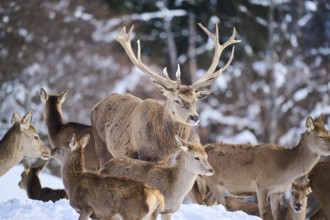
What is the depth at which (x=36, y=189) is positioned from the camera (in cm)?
1670

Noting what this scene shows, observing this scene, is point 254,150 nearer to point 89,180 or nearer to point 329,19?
point 89,180

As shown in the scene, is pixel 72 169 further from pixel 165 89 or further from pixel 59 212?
pixel 165 89

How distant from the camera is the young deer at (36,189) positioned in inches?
641

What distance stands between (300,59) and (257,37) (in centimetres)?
162

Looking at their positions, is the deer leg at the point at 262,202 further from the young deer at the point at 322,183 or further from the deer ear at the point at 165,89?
the deer ear at the point at 165,89

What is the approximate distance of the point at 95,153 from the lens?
647 inches

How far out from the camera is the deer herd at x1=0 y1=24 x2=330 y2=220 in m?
12.7

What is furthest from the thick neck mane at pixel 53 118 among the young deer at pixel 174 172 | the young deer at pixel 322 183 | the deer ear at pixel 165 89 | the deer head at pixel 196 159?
the deer head at pixel 196 159

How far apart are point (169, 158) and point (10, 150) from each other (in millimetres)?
2121

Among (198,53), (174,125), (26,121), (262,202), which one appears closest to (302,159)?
(262,202)

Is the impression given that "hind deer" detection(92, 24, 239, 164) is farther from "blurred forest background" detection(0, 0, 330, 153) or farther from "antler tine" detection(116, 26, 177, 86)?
"blurred forest background" detection(0, 0, 330, 153)

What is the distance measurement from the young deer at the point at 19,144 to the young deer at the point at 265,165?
263 centimetres

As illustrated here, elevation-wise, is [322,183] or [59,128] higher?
[322,183]

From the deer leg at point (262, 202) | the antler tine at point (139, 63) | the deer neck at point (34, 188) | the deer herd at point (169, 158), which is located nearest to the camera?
the deer herd at point (169, 158)
